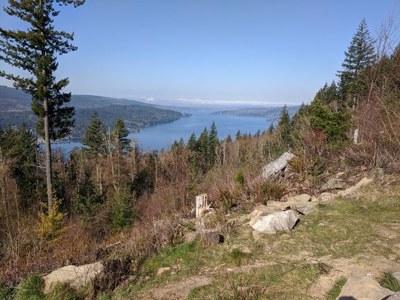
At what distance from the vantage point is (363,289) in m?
3.38

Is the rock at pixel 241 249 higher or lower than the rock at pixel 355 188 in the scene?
lower

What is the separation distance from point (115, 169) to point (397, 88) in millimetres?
34962

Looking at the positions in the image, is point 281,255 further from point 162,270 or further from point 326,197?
point 326,197

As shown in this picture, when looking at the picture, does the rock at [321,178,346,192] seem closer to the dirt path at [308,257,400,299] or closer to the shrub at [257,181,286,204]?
the shrub at [257,181,286,204]

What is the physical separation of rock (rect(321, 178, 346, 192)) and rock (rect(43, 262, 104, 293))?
5.68 m

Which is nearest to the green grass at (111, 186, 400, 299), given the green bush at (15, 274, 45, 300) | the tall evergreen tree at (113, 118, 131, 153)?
the green bush at (15, 274, 45, 300)

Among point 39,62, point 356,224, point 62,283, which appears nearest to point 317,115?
point 356,224

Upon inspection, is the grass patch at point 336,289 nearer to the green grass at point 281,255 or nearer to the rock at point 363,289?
the green grass at point 281,255

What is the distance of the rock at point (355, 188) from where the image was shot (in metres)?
7.26

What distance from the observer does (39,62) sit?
14.6 meters

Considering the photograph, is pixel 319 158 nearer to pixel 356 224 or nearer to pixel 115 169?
pixel 356 224

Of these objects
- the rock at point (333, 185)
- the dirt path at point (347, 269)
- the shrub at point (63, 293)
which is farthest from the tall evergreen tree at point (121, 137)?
the dirt path at point (347, 269)

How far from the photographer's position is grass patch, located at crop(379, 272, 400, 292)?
11.4ft

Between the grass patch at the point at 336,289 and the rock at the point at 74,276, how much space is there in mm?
3123
